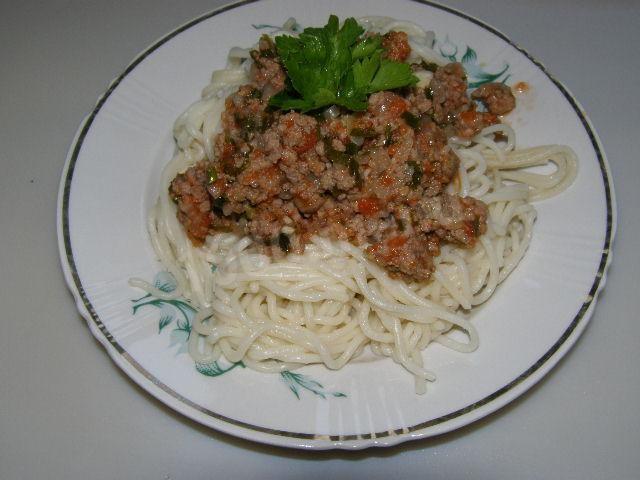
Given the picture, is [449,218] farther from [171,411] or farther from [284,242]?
[171,411]

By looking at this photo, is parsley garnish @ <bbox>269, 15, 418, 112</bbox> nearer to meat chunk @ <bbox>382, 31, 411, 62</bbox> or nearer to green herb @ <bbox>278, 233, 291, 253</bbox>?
meat chunk @ <bbox>382, 31, 411, 62</bbox>

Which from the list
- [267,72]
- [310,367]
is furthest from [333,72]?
[310,367]

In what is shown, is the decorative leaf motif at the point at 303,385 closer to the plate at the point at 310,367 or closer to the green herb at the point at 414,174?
the plate at the point at 310,367

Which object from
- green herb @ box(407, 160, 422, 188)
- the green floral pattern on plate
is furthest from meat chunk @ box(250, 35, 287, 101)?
the green floral pattern on plate

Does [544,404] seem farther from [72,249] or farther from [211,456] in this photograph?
[72,249]

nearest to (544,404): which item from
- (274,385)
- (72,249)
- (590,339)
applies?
(590,339)

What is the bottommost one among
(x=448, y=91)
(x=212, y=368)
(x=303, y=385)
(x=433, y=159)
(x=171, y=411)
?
(x=171, y=411)

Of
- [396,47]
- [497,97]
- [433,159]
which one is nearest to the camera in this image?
[433,159]
